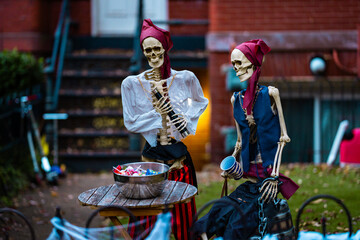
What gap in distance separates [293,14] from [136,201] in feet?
21.0

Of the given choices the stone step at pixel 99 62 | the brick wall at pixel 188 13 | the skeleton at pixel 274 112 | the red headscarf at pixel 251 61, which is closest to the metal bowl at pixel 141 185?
the skeleton at pixel 274 112

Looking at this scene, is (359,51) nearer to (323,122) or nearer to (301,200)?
(323,122)

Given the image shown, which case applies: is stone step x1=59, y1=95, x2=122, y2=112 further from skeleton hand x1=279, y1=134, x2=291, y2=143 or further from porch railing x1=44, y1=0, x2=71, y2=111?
skeleton hand x1=279, y1=134, x2=291, y2=143

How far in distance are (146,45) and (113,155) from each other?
4.69 meters

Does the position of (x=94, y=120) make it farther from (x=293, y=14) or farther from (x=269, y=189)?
(x=269, y=189)

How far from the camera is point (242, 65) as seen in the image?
4.18 metres

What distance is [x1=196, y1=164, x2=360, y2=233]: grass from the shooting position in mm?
5771

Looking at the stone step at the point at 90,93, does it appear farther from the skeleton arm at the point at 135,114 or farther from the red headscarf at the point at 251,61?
the red headscarf at the point at 251,61

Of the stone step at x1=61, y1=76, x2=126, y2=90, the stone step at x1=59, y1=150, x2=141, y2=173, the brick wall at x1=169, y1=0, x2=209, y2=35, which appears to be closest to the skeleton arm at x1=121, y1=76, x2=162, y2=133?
the stone step at x1=59, y1=150, x2=141, y2=173

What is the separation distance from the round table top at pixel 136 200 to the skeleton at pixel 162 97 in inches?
23.9

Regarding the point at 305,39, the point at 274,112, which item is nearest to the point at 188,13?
the point at 305,39

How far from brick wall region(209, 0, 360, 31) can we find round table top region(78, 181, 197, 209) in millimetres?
5711

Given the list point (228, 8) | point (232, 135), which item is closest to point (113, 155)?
point (232, 135)

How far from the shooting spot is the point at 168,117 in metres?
4.59
